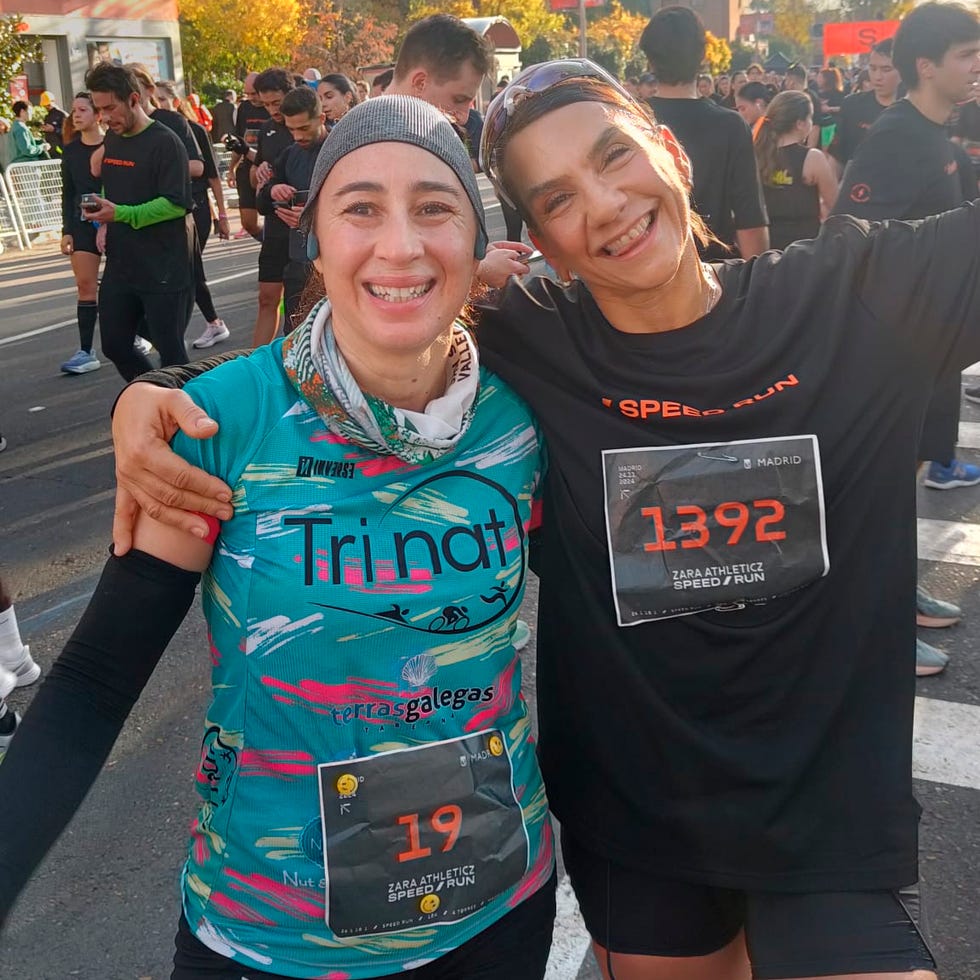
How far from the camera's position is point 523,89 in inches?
77.7

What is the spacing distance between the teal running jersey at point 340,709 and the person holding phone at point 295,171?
409 cm

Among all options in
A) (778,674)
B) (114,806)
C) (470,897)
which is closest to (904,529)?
(778,674)

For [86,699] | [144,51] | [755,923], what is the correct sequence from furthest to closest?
[144,51] < [755,923] < [86,699]

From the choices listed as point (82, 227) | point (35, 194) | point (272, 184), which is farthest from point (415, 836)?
point (35, 194)

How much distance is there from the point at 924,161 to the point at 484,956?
386cm

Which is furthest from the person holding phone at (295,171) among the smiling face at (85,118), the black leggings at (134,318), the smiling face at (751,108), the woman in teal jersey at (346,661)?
the smiling face at (751,108)

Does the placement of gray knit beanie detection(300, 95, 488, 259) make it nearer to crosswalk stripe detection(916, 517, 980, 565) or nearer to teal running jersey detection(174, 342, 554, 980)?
teal running jersey detection(174, 342, 554, 980)

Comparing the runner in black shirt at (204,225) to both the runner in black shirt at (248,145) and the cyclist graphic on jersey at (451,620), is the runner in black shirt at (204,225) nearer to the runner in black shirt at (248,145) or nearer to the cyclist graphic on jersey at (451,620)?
the runner in black shirt at (248,145)

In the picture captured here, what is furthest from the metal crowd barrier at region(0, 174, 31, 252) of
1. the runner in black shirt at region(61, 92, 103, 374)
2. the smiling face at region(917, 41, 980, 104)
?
the smiling face at region(917, 41, 980, 104)

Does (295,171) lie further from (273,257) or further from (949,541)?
(949,541)

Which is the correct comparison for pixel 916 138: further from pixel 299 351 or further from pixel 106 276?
pixel 106 276

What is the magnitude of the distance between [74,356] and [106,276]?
2.58 m

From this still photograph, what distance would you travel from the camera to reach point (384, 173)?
67.9 inches

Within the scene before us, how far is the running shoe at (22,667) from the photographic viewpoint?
4.18 metres
